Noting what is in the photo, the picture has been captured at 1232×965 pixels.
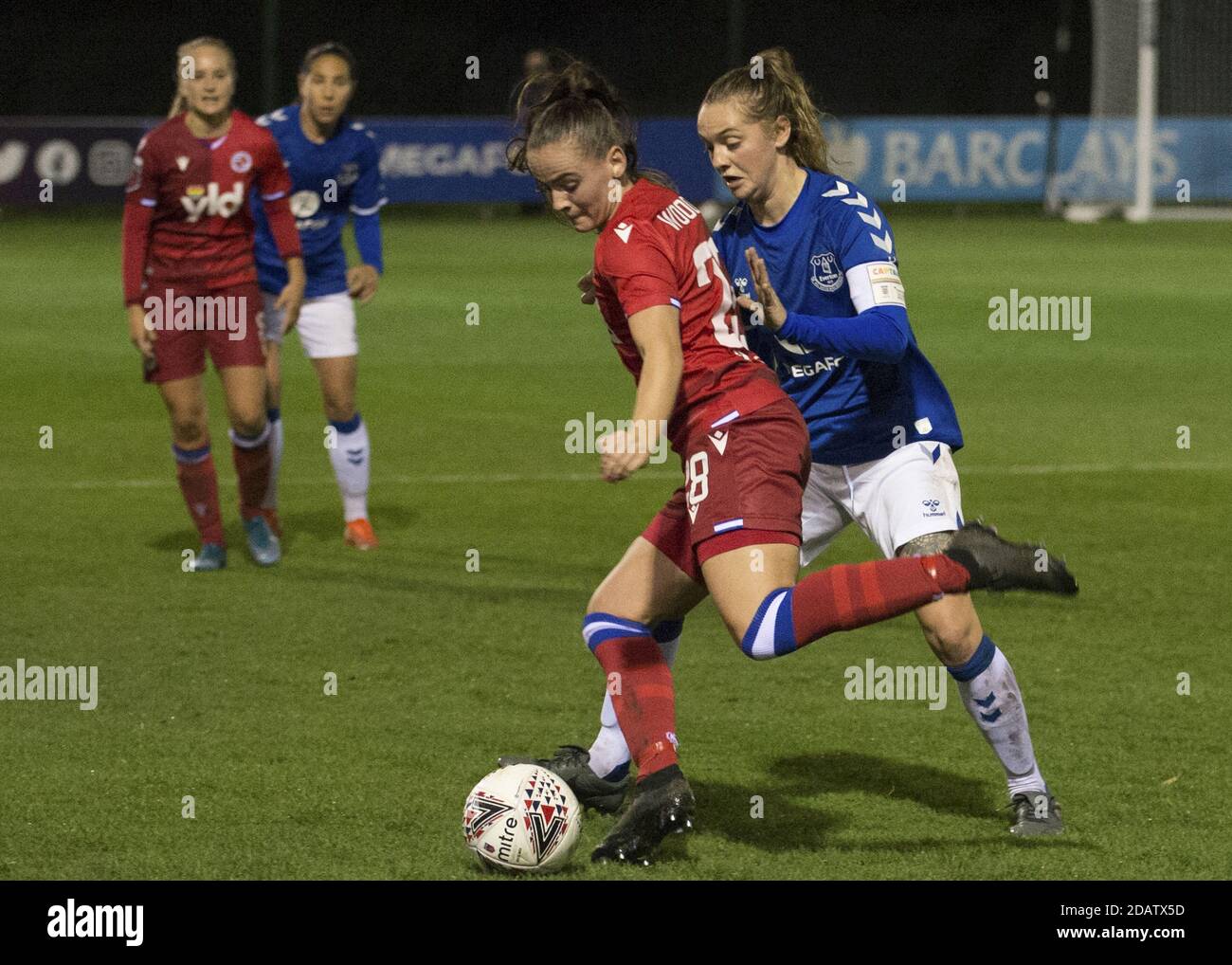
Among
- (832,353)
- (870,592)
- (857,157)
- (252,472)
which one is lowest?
(870,592)

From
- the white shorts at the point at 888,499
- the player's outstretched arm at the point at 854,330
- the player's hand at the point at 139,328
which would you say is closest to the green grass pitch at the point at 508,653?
the white shorts at the point at 888,499

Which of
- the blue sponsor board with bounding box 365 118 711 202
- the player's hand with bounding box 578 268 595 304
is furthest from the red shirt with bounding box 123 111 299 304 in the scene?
the blue sponsor board with bounding box 365 118 711 202

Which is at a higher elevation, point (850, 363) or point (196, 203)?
point (196, 203)

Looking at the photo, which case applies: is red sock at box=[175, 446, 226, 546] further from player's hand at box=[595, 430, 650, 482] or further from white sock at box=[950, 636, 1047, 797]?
player's hand at box=[595, 430, 650, 482]

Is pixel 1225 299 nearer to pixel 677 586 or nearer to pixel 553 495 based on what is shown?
pixel 553 495

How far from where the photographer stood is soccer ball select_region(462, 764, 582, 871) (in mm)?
4617

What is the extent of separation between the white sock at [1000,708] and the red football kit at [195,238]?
14.9 ft

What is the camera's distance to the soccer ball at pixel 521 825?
4.62m

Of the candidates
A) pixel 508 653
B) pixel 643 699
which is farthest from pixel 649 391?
pixel 508 653

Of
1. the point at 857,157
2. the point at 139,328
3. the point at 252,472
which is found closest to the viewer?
the point at 139,328

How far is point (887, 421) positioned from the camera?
5.05 meters

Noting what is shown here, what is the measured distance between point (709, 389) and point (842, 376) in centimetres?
57

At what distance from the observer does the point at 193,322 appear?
851 centimetres

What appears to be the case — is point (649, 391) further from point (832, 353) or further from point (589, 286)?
point (832, 353)
